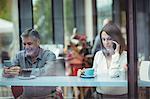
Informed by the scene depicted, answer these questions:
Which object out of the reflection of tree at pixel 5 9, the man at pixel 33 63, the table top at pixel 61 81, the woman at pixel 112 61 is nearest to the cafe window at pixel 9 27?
the reflection of tree at pixel 5 9

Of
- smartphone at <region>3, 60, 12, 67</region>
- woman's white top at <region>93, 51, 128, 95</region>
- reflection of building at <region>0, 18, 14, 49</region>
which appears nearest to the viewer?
woman's white top at <region>93, 51, 128, 95</region>

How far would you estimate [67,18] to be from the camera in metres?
5.96

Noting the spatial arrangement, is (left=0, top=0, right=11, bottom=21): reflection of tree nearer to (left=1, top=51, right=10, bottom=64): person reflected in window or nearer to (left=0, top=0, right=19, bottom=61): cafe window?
(left=0, top=0, right=19, bottom=61): cafe window

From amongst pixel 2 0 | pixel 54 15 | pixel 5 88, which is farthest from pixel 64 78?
pixel 54 15

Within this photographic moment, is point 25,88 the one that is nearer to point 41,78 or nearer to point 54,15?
point 41,78

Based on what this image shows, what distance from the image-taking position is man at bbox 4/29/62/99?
9.18 ft

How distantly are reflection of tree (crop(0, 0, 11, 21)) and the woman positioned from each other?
913mm

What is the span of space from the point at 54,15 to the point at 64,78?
1470 millimetres

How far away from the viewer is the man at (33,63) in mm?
2797

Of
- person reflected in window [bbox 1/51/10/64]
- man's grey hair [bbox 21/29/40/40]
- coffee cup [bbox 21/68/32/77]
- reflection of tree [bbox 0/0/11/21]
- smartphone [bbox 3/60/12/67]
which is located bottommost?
coffee cup [bbox 21/68/32/77]

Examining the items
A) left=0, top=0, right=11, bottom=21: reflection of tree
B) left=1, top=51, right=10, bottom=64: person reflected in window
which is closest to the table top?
left=1, top=51, right=10, bottom=64: person reflected in window

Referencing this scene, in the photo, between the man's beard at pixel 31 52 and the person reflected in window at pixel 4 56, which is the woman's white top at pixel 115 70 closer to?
the man's beard at pixel 31 52

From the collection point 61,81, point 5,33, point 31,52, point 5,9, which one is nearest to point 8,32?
point 5,33

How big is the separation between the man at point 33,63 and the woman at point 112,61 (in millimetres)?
420
